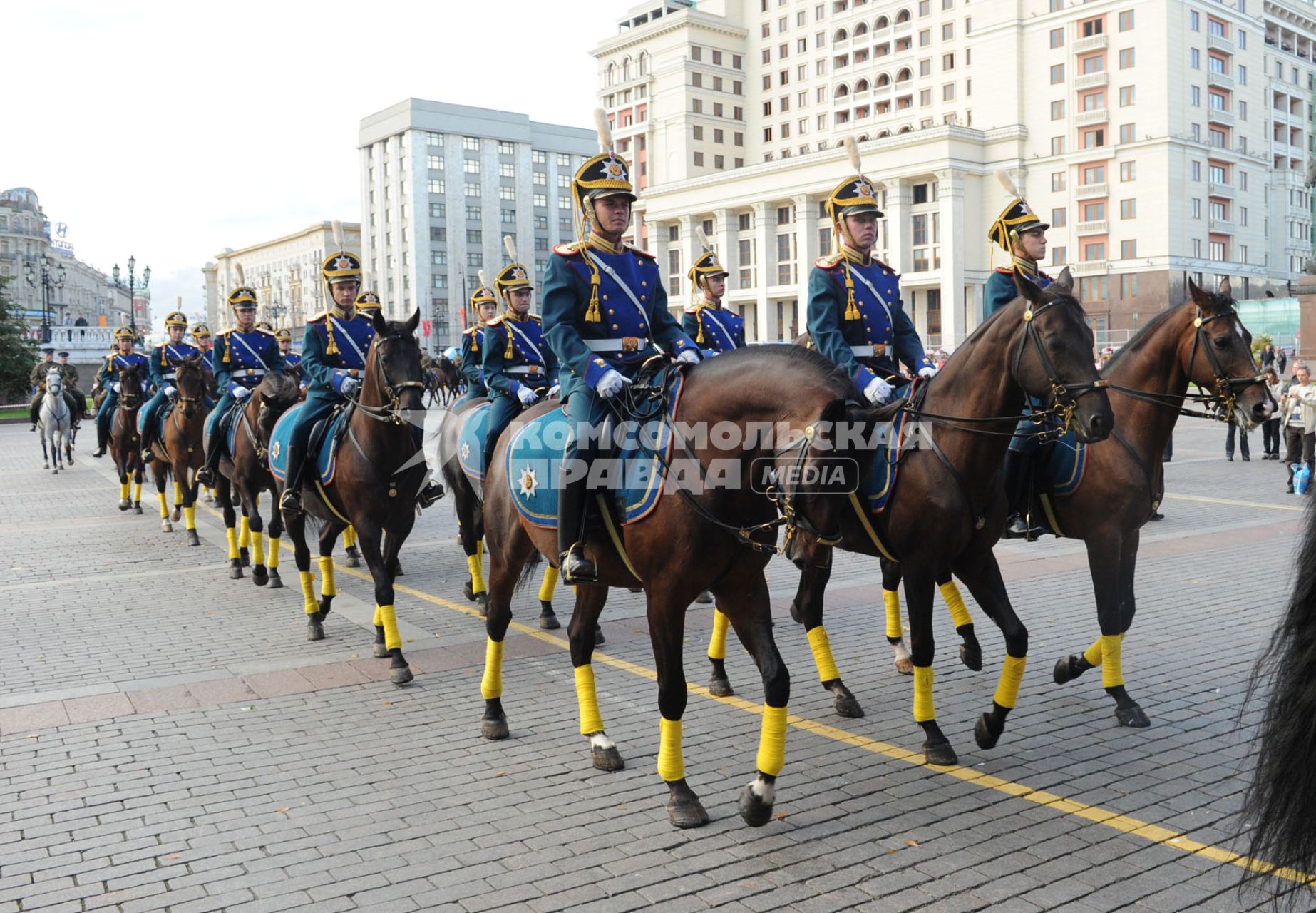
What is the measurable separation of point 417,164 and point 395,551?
124088mm

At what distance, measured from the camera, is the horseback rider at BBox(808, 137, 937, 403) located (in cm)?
764

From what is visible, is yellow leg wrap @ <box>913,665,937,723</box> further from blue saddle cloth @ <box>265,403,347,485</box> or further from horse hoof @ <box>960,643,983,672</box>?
blue saddle cloth @ <box>265,403,347,485</box>

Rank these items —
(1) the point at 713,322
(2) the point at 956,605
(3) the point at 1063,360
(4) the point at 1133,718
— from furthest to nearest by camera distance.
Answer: (1) the point at 713,322, (2) the point at 956,605, (4) the point at 1133,718, (3) the point at 1063,360

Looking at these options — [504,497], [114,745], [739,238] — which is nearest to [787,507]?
[504,497]

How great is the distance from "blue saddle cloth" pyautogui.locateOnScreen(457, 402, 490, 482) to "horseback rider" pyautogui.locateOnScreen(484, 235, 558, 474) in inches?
4.4

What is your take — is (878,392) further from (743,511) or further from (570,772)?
(570,772)

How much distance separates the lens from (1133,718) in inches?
270

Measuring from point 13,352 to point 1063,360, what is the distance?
197 ft

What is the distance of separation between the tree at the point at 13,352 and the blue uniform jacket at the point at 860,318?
57312mm

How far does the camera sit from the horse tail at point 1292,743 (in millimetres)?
2809

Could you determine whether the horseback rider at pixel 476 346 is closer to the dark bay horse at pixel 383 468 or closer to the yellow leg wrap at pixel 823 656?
the dark bay horse at pixel 383 468

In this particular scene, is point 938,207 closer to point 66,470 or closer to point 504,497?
point 66,470

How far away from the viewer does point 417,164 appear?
125125mm

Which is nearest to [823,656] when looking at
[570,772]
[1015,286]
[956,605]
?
[956,605]
